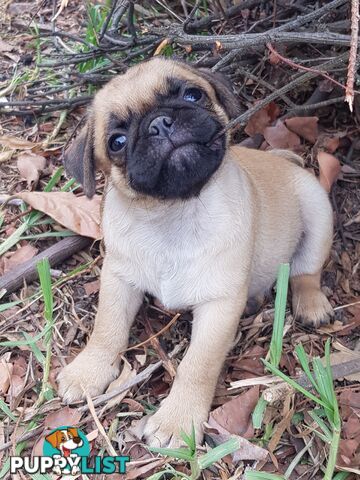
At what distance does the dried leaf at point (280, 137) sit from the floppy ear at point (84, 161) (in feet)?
6.47

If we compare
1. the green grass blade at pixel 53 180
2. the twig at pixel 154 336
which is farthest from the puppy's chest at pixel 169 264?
the green grass blade at pixel 53 180

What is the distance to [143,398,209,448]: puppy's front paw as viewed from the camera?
3.47 metres

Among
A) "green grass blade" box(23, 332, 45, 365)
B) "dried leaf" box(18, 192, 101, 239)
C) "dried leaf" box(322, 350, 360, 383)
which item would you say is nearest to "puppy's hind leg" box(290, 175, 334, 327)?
"dried leaf" box(322, 350, 360, 383)

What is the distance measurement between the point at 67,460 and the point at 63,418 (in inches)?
11.7

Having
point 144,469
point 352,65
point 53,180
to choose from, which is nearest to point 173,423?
point 144,469

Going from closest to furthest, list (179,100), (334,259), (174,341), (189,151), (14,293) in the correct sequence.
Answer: (189,151) < (179,100) < (174,341) < (14,293) < (334,259)

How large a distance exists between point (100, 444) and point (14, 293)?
144 centimetres

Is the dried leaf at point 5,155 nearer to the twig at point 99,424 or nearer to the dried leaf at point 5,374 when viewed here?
the dried leaf at point 5,374

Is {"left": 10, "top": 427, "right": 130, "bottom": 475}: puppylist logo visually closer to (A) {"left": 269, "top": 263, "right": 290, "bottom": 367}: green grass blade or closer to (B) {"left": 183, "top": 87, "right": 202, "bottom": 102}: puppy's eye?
(A) {"left": 269, "top": 263, "right": 290, "bottom": 367}: green grass blade

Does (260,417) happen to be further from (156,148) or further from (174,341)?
(156,148)

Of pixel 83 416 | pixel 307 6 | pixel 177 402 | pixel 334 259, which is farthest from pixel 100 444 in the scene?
pixel 307 6

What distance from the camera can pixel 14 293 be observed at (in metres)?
4.53

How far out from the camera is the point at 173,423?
11.6 ft

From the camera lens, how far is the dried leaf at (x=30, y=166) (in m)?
5.25
